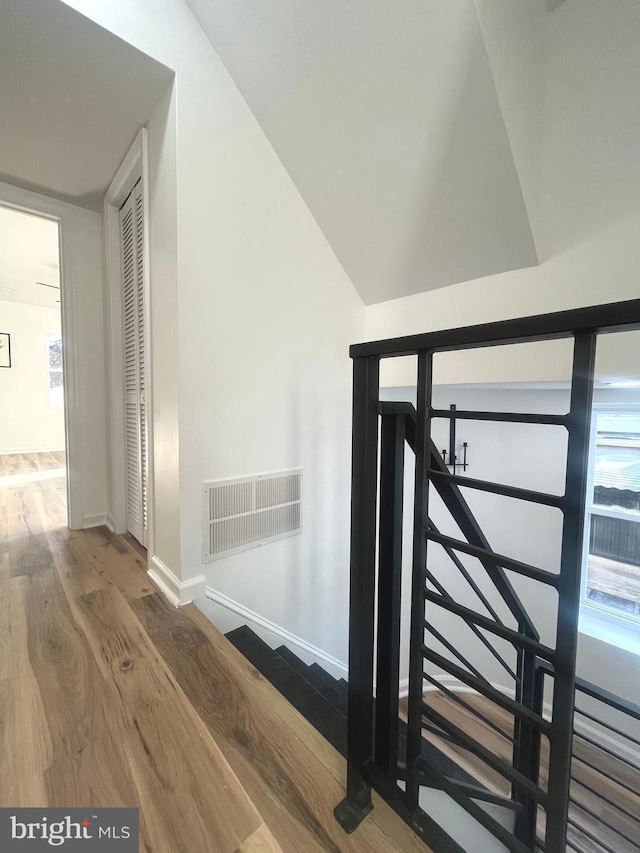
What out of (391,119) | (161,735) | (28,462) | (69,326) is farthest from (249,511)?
(28,462)

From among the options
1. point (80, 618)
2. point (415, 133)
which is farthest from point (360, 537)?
point (415, 133)

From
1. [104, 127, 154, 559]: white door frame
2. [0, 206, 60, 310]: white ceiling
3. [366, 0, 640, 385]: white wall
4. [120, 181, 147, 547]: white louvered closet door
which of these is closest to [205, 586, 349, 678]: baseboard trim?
[120, 181, 147, 547]: white louvered closet door

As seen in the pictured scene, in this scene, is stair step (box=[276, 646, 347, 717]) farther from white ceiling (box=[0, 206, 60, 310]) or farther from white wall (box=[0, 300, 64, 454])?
white wall (box=[0, 300, 64, 454])

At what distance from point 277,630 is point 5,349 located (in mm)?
6057

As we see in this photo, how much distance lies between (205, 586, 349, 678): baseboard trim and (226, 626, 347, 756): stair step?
9 cm

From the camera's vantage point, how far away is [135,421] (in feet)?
7.19

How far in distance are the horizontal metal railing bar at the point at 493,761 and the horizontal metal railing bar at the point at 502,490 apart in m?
0.44

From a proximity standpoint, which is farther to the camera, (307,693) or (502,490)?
(307,693)

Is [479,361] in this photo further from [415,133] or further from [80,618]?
[80,618]

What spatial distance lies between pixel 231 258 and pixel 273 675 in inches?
→ 74.9

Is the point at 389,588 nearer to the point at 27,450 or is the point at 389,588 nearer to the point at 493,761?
the point at 493,761

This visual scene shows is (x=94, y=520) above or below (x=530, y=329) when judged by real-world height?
below

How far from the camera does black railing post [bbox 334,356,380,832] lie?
0.80 m

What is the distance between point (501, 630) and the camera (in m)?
0.63
